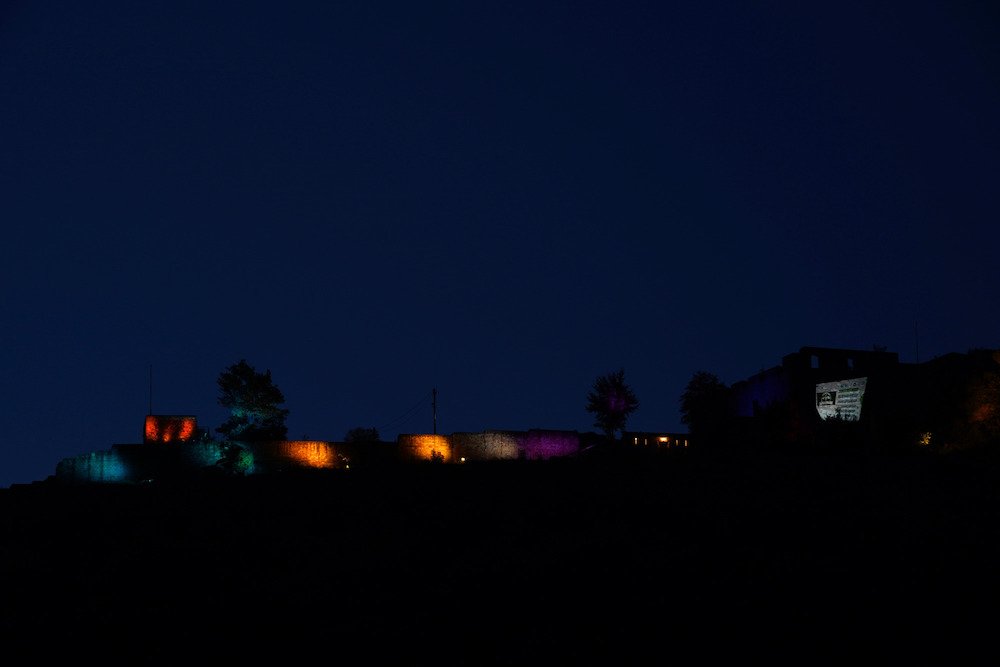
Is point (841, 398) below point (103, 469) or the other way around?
the other way around

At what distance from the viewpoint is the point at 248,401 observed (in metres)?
47.6

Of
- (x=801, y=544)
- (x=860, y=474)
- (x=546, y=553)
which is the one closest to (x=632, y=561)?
(x=546, y=553)

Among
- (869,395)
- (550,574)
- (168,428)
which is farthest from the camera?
(168,428)

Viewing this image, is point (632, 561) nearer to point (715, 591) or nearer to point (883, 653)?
point (715, 591)

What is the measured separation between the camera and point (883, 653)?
959cm

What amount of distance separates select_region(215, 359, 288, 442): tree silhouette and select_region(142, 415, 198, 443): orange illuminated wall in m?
5.32

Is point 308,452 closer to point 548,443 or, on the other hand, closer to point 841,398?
point 548,443

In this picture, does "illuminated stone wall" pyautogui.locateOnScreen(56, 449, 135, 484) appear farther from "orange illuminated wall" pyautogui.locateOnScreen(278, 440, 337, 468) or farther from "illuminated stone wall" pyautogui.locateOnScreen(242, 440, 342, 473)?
"orange illuminated wall" pyautogui.locateOnScreen(278, 440, 337, 468)

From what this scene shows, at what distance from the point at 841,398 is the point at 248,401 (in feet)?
106

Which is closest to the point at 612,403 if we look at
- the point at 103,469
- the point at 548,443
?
the point at 548,443

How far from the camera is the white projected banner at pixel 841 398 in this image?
126 ft

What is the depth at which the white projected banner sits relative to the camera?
3853 centimetres

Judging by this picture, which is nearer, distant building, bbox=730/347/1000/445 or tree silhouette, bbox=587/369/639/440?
distant building, bbox=730/347/1000/445

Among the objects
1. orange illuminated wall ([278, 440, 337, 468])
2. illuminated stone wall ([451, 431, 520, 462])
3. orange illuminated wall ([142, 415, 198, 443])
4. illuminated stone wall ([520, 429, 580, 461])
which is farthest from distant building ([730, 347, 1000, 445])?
orange illuminated wall ([142, 415, 198, 443])
